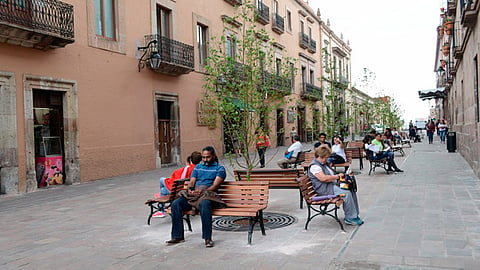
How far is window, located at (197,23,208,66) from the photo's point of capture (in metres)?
20.1

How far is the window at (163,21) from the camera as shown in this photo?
17609 mm

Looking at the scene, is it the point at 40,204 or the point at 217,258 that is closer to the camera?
the point at 217,258

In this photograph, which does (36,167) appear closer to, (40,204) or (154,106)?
(40,204)

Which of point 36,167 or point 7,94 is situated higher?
point 7,94

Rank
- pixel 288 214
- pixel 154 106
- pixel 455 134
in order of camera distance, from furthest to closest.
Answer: pixel 455 134, pixel 154 106, pixel 288 214

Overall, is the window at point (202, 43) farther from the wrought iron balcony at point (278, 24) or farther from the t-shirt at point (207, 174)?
the t-shirt at point (207, 174)

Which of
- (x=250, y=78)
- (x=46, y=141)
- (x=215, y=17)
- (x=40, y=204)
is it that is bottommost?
(x=40, y=204)

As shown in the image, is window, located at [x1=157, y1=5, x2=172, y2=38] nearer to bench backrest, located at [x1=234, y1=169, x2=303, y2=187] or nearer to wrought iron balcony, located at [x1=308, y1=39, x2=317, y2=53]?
bench backrest, located at [x1=234, y1=169, x2=303, y2=187]

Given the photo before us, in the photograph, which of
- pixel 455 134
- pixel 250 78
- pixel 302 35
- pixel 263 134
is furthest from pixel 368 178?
pixel 302 35

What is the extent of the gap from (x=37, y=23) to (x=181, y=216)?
7952mm

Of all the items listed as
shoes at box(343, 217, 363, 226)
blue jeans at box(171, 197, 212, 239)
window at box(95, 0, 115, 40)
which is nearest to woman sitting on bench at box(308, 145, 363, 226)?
shoes at box(343, 217, 363, 226)

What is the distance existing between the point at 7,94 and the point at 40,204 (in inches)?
131

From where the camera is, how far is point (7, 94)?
10.9 metres

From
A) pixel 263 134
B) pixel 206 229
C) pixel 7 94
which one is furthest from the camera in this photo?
pixel 7 94
